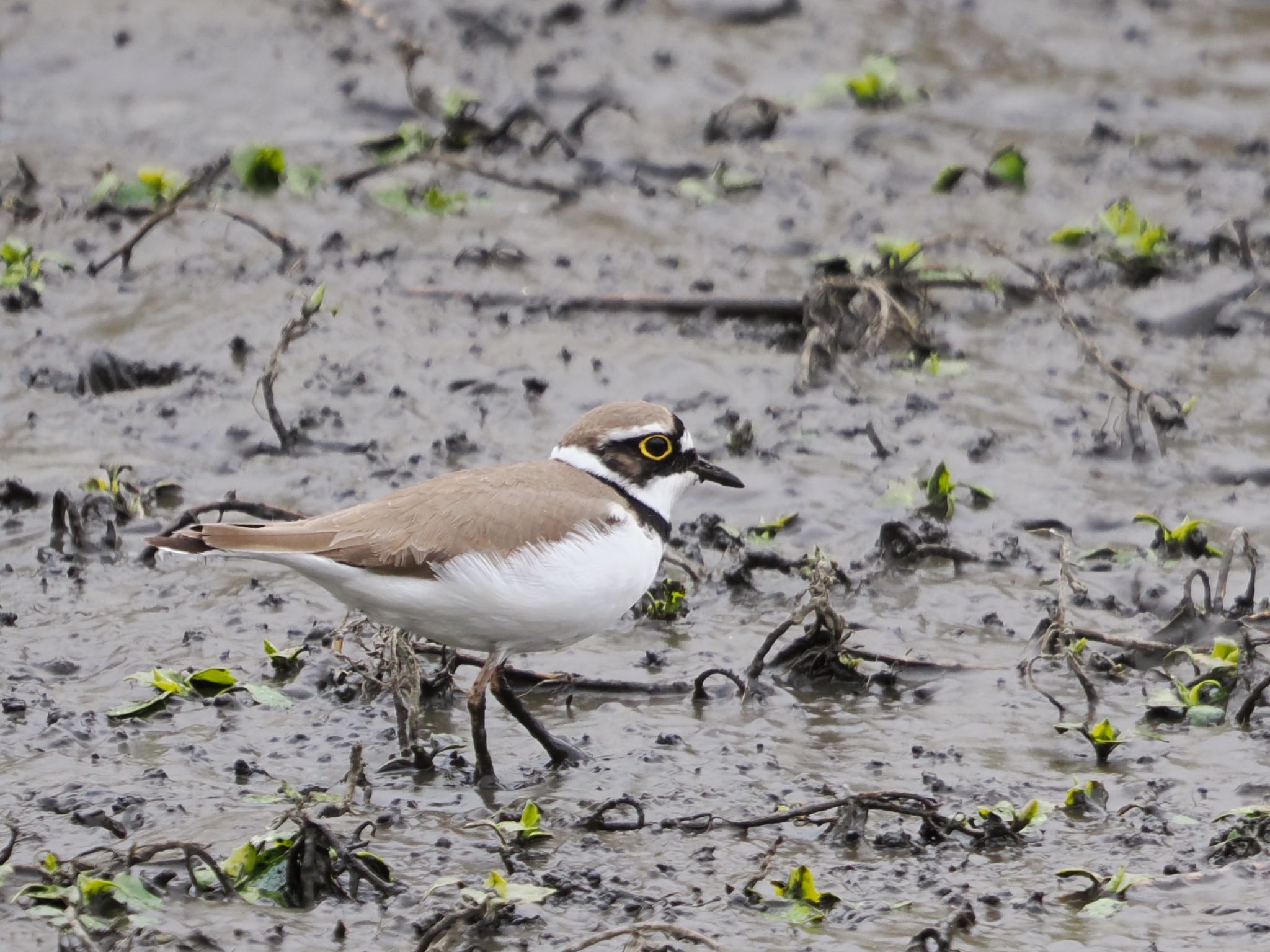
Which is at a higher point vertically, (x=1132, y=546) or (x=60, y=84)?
(x=60, y=84)

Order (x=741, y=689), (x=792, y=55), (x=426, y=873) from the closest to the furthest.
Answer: (x=426, y=873), (x=741, y=689), (x=792, y=55)

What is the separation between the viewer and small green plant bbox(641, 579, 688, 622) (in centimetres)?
787

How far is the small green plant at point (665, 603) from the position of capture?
787 centimetres

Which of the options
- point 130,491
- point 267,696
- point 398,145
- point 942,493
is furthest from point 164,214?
point 942,493

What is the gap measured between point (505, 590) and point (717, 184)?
6.83 metres

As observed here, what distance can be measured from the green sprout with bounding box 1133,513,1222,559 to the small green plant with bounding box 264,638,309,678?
4040 mm

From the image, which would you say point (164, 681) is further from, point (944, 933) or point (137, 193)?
point (137, 193)

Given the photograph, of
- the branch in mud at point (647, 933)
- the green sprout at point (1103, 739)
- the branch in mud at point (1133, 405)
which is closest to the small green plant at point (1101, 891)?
the green sprout at point (1103, 739)

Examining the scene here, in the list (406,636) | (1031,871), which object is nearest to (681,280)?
(406,636)

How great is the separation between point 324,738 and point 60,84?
8.28m

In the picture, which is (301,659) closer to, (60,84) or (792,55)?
(60,84)

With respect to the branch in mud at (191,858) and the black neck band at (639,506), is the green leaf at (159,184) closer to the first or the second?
the black neck band at (639,506)

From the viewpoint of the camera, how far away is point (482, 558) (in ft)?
20.4

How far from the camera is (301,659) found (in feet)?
23.9
